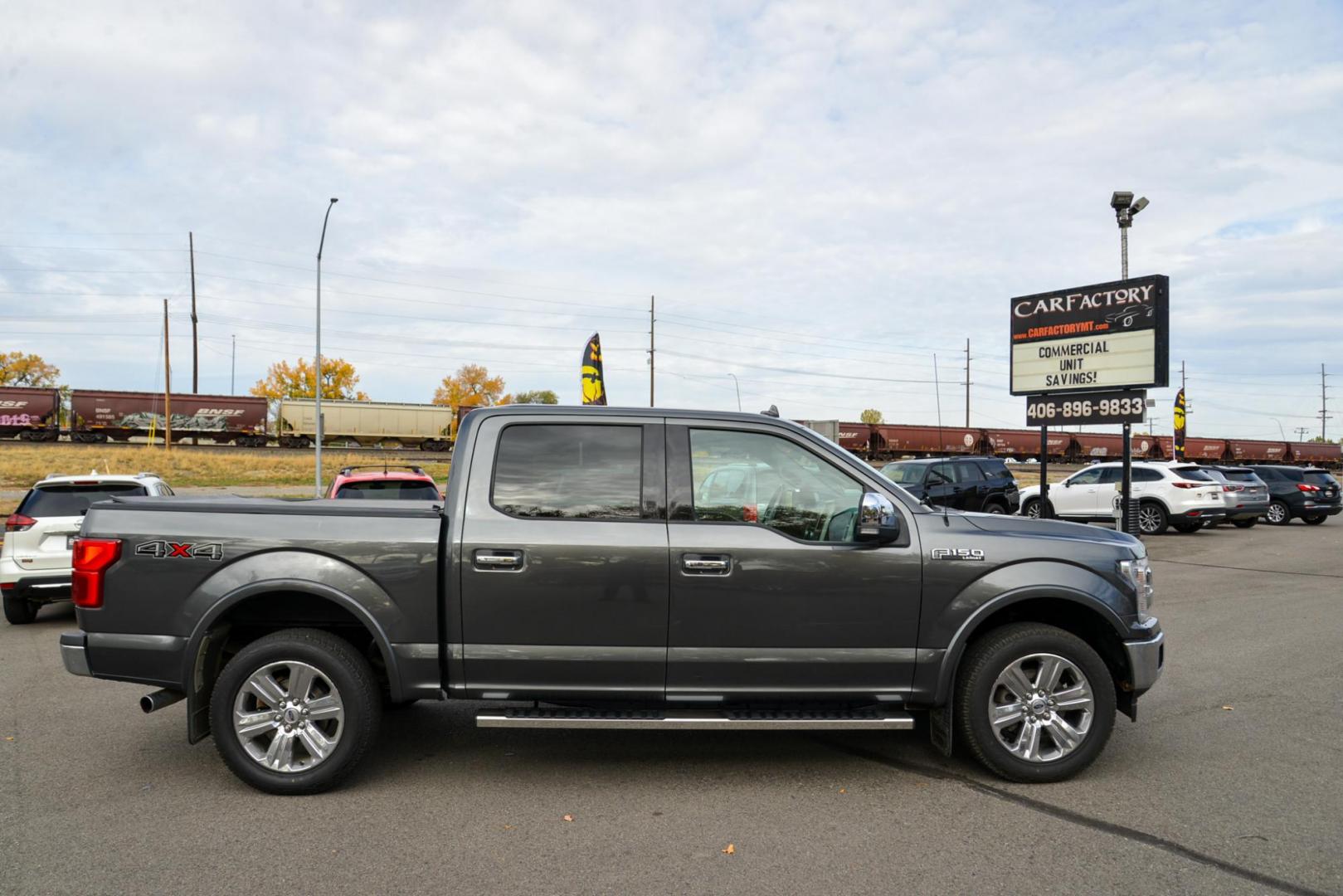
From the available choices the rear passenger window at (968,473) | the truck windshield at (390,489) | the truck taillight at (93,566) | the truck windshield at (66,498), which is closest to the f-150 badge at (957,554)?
the truck taillight at (93,566)

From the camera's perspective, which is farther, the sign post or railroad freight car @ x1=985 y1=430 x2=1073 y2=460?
railroad freight car @ x1=985 y1=430 x2=1073 y2=460

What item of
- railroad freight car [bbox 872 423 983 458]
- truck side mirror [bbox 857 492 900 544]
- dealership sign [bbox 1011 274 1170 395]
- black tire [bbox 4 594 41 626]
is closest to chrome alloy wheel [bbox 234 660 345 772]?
Result: truck side mirror [bbox 857 492 900 544]

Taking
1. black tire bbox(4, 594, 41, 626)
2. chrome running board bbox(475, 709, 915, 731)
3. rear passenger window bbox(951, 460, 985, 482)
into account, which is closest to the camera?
chrome running board bbox(475, 709, 915, 731)

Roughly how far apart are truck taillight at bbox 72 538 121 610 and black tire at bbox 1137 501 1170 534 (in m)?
20.8

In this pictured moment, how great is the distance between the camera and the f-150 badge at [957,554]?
462 centimetres

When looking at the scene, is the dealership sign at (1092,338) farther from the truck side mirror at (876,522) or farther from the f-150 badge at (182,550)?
the f-150 badge at (182,550)

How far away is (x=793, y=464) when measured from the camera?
4.83 meters

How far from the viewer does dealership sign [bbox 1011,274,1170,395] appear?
18.2 metres

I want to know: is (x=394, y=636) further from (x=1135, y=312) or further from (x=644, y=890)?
(x=1135, y=312)

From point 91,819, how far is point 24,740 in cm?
166

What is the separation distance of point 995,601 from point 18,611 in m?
9.80

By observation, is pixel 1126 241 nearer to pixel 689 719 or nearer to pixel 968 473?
pixel 968 473

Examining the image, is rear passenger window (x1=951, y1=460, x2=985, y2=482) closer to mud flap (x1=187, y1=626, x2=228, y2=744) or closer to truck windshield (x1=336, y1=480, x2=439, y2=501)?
truck windshield (x1=336, y1=480, x2=439, y2=501)

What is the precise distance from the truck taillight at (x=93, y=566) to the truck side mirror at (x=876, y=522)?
366 cm
